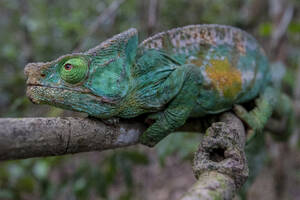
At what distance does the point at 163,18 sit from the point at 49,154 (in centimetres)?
441

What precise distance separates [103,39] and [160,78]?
6.94ft

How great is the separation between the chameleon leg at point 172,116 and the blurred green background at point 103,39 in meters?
0.44

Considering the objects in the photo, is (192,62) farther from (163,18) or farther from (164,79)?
(163,18)

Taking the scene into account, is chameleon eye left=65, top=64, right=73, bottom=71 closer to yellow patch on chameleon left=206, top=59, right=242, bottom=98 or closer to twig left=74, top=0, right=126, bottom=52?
yellow patch on chameleon left=206, top=59, right=242, bottom=98

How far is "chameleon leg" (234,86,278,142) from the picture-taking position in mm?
1821

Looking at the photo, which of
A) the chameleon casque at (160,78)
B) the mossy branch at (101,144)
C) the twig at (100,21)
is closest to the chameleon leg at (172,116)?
the chameleon casque at (160,78)

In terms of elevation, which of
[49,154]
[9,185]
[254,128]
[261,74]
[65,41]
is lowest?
[9,185]

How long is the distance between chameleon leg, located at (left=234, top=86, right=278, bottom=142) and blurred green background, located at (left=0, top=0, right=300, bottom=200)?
0.93 metres

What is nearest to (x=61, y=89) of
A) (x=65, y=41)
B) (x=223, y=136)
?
(x=223, y=136)

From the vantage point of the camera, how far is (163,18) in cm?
514

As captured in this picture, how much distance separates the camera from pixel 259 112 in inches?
78.4

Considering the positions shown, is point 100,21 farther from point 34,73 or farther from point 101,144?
point 101,144

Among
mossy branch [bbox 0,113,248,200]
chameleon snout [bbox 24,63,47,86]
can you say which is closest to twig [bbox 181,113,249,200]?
mossy branch [bbox 0,113,248,200]

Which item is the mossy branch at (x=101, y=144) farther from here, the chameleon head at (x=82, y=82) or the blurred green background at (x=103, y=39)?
the blurred green background at (x=103, y=39)
